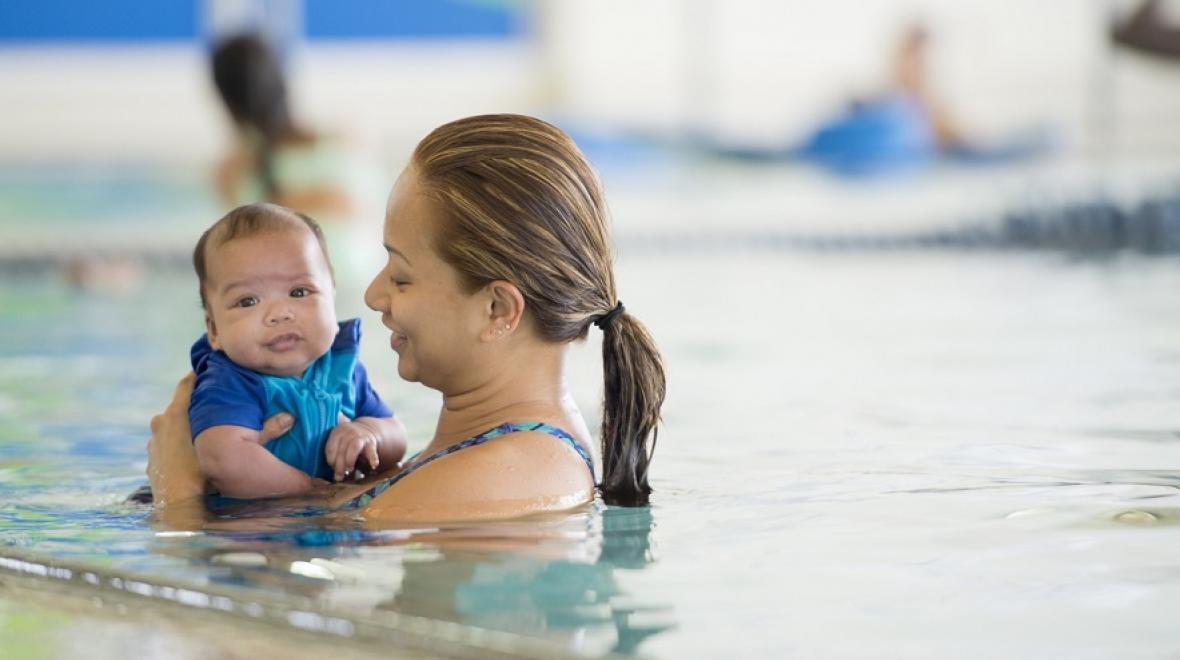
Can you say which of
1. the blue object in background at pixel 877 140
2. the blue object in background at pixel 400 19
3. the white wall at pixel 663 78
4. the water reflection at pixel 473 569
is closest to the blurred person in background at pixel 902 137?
the blue object in background at pixel 877 140

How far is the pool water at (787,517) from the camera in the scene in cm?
203

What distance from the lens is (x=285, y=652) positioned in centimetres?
190

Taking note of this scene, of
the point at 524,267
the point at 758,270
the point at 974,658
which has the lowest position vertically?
the point at 758,270

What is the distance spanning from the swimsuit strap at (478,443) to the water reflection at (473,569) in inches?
3.5

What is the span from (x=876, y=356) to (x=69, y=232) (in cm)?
1281

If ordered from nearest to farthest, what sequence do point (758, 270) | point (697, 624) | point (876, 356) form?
1. point (697, 624)
2. point (876, 356)
3. point (758, 270)

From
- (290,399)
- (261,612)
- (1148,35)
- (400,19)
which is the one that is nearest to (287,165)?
(290,399)

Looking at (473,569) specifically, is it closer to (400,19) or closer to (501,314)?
(501,314)

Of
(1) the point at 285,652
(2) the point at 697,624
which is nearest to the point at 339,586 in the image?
(1) the point at 285,652

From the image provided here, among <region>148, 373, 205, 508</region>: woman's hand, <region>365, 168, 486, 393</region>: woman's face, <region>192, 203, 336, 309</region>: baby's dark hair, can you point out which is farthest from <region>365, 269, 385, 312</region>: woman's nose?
<region>148, 373, 205, 508</region>: woman's hand

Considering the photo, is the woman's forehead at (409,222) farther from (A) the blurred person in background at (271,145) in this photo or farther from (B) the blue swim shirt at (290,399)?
(A) the blurred person in background at (271,145)

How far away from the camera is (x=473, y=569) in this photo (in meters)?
2.25

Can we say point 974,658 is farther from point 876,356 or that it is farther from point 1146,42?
point 1146,42

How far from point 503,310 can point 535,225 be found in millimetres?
154
